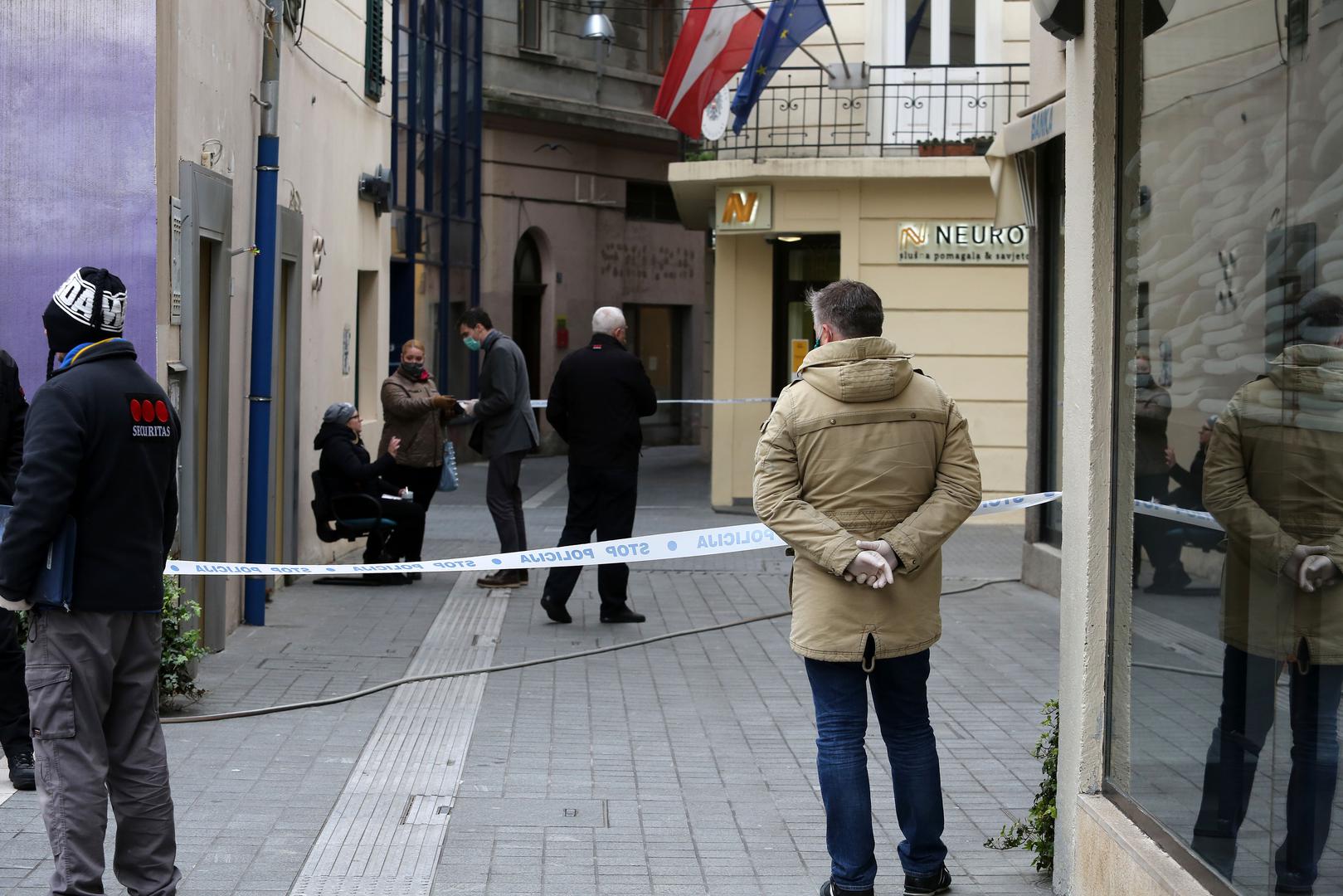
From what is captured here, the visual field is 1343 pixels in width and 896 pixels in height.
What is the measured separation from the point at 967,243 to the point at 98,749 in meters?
13.5

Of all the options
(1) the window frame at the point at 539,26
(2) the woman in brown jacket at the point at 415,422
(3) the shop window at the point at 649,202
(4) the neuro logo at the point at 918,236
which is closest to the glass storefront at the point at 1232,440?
(2) the woman in brown jacket at the point at 415,422

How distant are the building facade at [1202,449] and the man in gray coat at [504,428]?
6.81m

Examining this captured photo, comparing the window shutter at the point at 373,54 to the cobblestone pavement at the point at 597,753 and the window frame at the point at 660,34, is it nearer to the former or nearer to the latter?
the cobblestone pavement at the point at 597,753

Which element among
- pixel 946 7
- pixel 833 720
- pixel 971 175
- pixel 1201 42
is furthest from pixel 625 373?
pixel 946 7

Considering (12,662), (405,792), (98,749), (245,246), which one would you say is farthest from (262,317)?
(98,749)

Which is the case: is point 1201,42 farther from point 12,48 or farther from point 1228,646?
point 12,48

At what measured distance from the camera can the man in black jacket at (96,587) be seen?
177 inches

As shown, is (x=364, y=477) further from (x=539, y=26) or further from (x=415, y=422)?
(x=539, y=26)

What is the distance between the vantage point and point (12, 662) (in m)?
5.91

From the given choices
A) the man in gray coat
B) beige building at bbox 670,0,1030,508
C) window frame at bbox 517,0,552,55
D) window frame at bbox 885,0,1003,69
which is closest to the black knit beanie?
the man in gray coat

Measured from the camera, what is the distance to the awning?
1152 centimetres

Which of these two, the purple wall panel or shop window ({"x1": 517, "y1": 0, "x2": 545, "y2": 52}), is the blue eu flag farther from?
shop window ({"x1": 517, "y1": 0, "x2": 545, "y2": 52})

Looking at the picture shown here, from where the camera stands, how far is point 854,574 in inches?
180

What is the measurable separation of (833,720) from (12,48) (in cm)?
503
